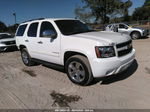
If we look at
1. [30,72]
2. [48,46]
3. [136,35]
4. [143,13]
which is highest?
[143,13]

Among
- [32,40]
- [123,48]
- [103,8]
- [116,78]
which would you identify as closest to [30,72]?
[32,40]

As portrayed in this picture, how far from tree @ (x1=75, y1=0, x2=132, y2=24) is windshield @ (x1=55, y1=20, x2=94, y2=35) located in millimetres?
38063

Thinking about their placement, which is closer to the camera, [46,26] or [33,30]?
[46,26]

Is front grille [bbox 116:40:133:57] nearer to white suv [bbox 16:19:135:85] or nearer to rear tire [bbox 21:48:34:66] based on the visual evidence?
white suv [bbox 16:19:135:85]

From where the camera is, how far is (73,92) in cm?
402

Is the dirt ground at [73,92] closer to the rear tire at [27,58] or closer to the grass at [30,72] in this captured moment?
the grass at [30,72]

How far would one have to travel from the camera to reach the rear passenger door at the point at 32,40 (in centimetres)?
563

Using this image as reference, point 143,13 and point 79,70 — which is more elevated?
point 143,13

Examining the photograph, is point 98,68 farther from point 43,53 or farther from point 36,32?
point 36,32

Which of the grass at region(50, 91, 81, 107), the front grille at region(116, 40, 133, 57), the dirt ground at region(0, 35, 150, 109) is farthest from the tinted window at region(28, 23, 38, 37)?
the front grille at region(116, 40, 133, 57)

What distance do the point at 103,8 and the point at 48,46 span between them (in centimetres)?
4106

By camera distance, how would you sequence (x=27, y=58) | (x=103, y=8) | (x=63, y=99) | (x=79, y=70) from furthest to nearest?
(x=103, y=8) < (x=27, y=58) < (x=79, y=70) < (x=63, y=99)

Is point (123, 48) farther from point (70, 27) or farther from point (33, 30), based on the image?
point (33, 30)

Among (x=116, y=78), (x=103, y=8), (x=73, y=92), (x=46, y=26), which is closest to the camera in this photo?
(x=73, y=92)
